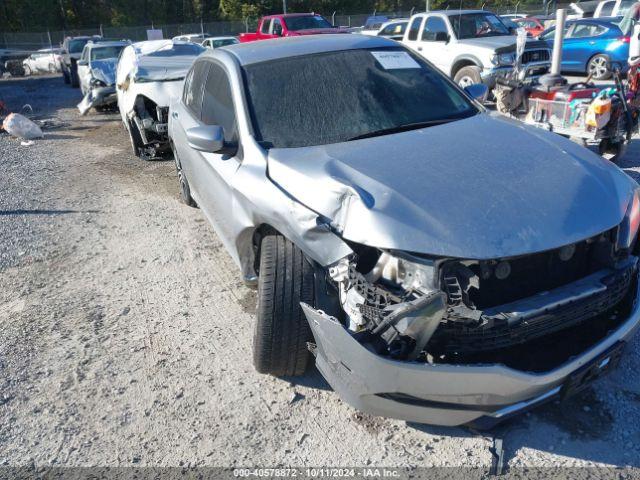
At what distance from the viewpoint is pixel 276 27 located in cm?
1755

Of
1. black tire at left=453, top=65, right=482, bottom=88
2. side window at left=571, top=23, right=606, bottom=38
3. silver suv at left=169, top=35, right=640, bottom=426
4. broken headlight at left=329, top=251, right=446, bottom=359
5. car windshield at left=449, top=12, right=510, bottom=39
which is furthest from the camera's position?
side window at left=571, top=23, right=606, bottom=38

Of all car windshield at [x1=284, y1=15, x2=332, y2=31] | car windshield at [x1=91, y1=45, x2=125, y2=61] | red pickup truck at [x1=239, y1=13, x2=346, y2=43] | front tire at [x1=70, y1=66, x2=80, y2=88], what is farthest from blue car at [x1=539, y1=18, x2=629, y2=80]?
front tire at [x1=70, y1=66, x2=80, y2=88]

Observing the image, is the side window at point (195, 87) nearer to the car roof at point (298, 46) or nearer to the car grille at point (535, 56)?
the car roof at point (298, 46)

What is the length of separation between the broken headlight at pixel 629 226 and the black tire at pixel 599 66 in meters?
12.1

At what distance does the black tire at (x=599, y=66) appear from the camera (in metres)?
13.3

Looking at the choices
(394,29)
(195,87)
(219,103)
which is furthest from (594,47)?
(219,103)

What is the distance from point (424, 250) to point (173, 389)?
177 centimetres

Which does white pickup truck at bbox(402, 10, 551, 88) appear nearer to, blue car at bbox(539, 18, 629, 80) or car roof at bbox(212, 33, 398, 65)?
blue car at bbox(539, 18, 629, 80)

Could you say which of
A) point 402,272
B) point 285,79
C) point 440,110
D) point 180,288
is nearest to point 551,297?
point 402,272

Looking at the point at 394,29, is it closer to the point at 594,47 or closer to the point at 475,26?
the point at 475,26

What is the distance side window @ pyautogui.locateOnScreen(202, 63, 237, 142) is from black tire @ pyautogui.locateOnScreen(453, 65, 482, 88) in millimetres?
7932

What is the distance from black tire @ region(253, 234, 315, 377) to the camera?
2.81 m

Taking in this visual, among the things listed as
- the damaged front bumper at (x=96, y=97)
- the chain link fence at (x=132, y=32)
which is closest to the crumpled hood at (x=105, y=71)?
the damaged front bumper at (x=96, y=97)

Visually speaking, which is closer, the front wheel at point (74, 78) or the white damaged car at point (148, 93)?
the white damaged car at point (148, 93)
